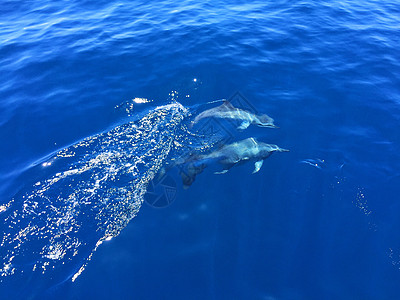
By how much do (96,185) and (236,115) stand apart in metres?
8.15

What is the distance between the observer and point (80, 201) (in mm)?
10281

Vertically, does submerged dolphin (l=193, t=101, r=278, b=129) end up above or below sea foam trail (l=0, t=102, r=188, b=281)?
above

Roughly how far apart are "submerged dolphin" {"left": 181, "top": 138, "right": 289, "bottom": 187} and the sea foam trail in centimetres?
143

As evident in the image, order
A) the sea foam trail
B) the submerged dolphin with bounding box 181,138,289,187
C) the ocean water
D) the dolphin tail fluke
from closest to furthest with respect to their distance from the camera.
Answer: the ocean water < the sea foam trail < the submerged dolphin with bounding box 181,138,289,187 < the dolphin tail fluke

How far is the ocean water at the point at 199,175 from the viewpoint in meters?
8.79

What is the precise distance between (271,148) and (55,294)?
34.4ft

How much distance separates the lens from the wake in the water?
8922mm

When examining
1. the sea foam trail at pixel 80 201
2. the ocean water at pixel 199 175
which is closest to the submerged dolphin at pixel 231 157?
Answer: the ocean water at pixel 199 175

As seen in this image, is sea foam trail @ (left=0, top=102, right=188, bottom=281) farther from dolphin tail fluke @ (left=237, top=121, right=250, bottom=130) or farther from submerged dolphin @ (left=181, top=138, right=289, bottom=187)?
dolphin tail fluke @ (left=237, top=121, right=250, bottom=130)

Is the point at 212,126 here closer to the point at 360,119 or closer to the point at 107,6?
the point at 360,119

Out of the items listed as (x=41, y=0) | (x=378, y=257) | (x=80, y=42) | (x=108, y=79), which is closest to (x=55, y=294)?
(x=378, y=257)

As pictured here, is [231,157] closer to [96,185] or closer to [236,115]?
[236,115]

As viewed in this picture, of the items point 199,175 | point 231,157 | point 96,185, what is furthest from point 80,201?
point 231,157

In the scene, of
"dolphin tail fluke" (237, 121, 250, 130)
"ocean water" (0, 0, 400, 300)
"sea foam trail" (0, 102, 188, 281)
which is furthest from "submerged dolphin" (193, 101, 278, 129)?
"sea foam trail" (0, 102, 188, 281)
